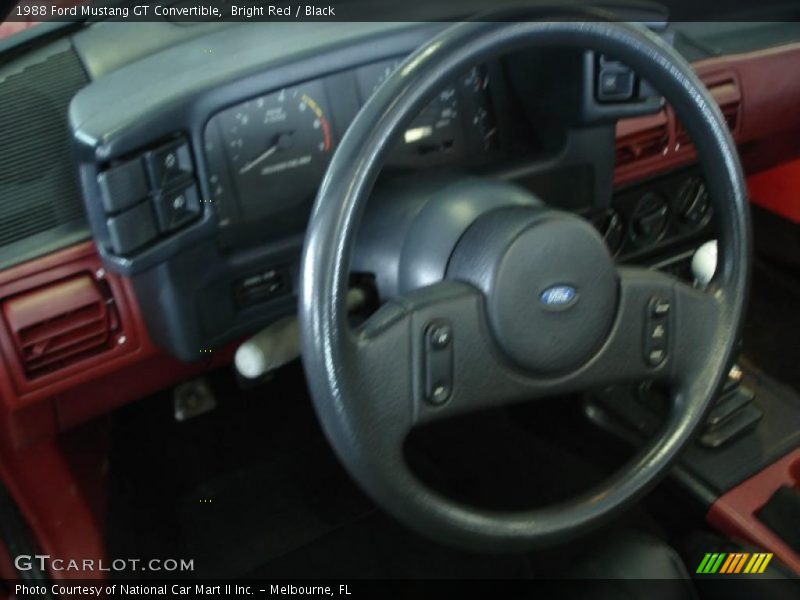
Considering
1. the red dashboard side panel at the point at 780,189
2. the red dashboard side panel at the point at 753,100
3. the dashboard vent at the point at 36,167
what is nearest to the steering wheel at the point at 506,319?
the dashboard vent at the point at 36,167

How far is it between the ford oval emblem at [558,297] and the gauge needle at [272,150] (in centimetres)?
34

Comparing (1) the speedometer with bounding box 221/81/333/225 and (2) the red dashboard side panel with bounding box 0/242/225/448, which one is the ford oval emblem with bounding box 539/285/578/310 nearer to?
(1) the speedometer with bounding box 221/81/333/225

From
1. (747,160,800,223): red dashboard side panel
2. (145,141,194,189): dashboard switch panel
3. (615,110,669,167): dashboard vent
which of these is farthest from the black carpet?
(747,160,800,223): red dashboard side panel

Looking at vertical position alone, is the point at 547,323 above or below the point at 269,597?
above

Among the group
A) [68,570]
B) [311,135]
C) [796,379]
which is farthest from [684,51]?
[68,570]

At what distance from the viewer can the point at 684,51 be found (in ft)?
4.58

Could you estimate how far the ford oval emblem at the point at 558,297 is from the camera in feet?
2.45

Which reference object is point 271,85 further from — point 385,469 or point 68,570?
point 68,570

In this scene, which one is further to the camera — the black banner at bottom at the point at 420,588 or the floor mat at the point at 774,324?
the floor mat at the point at 774,324

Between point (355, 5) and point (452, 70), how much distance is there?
347mm

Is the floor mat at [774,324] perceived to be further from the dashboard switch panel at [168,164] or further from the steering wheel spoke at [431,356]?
the dashboard switch panel at [168,164]

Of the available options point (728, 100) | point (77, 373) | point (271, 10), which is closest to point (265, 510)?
point (77, 373)

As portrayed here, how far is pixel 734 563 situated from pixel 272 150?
67cm

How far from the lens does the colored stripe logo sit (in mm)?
980
